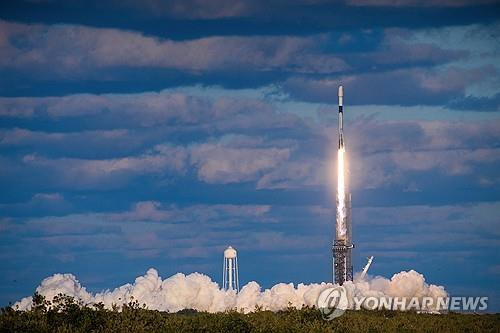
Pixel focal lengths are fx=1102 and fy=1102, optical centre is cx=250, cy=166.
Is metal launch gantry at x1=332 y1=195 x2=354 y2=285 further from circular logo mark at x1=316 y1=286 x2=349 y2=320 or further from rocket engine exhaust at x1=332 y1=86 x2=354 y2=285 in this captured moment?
circular logo mark at x1=316 y1=286 x2=349 y2=320

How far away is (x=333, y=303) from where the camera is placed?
490 feet

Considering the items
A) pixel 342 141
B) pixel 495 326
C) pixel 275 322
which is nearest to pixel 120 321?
pixel 275 322

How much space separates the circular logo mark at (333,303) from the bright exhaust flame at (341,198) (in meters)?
27.9

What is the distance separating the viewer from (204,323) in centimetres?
11319

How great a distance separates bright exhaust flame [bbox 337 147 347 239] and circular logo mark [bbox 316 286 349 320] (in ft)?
91.4

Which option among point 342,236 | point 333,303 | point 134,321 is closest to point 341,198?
point 342,236

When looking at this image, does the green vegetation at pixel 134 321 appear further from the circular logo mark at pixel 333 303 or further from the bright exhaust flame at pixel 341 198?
the bright exhaust flame at pixel 341 198

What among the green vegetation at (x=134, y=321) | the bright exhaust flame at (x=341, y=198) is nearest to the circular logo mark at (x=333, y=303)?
the green vegetation at (x=134, y=321)

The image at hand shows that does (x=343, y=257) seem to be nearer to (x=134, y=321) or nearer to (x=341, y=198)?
(x=341, y=198)

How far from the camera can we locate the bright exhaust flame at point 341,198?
18912 centimetres

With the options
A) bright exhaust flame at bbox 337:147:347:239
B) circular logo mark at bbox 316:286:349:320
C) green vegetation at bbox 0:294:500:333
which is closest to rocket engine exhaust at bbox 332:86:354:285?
bright exhaust flame at bbox 337:147:347:239

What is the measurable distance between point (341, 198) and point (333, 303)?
147ft

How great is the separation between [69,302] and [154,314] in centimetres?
871

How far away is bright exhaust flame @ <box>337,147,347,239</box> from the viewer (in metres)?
189
